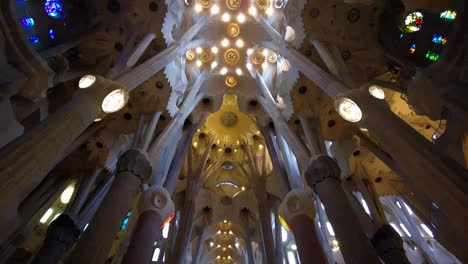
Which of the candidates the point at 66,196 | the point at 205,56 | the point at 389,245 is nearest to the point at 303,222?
the point at 389,245

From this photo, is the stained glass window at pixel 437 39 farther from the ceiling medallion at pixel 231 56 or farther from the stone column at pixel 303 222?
the ceiling medallion at pixel 231 56

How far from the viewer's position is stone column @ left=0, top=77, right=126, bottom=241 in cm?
445

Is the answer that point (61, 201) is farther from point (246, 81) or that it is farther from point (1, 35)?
point (246, 81)

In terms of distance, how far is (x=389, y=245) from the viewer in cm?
993

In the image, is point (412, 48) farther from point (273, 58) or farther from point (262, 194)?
point (262, 194)

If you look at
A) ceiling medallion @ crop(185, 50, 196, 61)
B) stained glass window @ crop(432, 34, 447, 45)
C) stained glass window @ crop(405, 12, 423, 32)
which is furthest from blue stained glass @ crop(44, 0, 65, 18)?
stained glass window @ crop(432, 34, 447, 45)

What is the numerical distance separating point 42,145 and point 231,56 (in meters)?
11.6

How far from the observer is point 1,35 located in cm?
650

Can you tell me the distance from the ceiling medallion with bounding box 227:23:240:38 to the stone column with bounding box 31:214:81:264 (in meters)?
10.5

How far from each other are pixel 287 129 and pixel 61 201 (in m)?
10.7

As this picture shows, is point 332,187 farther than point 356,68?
No

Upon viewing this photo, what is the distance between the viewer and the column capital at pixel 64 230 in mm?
9961

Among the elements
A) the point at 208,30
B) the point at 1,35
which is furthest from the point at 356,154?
the point at 1,35

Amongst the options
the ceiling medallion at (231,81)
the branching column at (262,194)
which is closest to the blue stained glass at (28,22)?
the ceiling medallion at (231,81)
